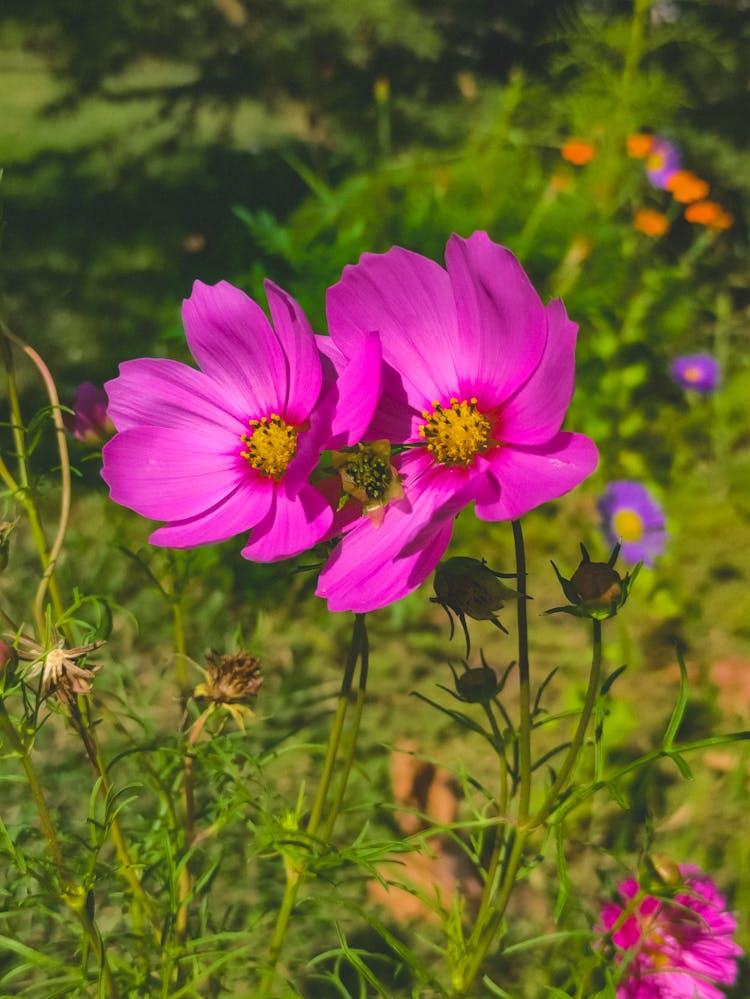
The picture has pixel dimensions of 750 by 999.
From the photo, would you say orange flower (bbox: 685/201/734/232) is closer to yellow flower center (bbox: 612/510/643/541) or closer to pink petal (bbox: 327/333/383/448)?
yellow flower center (bbox: 612/510/643/541)

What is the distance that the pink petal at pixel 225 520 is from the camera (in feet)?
1.69

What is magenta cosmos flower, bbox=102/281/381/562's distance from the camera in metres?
A: 0.49

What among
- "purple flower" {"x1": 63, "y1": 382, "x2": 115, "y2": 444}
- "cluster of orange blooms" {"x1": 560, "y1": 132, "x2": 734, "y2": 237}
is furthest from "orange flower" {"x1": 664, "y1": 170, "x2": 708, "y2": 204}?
"purple flower" {"x1": 63, "y1": 382, "x2": 115, "y2": 444}

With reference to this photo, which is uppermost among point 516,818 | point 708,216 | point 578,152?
point 516,818

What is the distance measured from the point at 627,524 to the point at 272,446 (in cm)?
97

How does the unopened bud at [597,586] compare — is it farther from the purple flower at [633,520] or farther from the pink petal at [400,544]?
the purple flower at [633,520]

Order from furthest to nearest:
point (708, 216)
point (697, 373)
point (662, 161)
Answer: point (662, 161)
point (708, 216)
point (697, 373)

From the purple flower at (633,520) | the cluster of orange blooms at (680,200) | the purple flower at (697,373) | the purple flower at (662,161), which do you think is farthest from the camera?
the purple flower at (662,161)

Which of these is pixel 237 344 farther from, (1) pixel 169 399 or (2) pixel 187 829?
(2) pixel 187 829

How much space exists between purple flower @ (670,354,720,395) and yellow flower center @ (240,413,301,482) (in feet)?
4.47

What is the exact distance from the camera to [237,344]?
1.83ft

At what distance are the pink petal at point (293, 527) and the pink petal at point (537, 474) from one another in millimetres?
85

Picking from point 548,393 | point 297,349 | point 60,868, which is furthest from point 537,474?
point 60,868

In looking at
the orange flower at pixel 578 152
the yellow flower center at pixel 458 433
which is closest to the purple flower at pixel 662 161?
the orange flower at pixel 578 152
